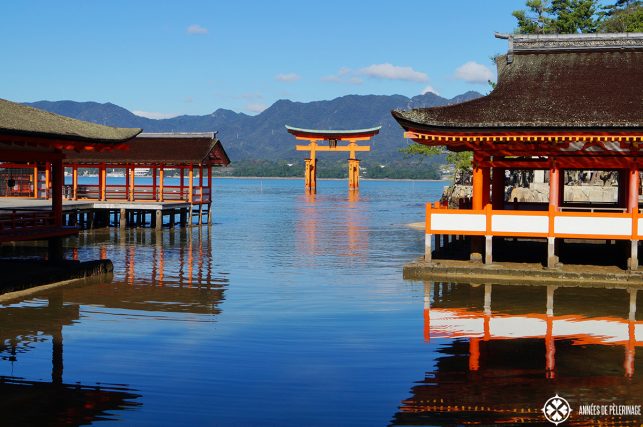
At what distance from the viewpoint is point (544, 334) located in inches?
610

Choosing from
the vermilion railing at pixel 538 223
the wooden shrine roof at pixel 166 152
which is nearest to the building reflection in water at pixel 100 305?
the vermilion railing at pixel 538 223

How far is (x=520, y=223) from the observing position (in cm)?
2245

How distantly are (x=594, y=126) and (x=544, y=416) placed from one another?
12.6 metres

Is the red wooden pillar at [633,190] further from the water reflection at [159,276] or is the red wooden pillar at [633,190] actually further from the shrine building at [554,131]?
the water reflection at [159,276]

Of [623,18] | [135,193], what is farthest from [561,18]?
[135,193]

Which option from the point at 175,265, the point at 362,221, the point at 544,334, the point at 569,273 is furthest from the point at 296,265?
the point at 362,221

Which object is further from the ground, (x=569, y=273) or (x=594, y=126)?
(x=594, y=126)

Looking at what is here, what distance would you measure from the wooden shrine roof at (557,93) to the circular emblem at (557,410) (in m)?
11.8

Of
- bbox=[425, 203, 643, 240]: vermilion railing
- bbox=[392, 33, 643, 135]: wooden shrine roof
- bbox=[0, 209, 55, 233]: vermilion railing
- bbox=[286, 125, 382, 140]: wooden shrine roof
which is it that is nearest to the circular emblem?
bbox=[425, 203, 643, 240]: vermilion railing

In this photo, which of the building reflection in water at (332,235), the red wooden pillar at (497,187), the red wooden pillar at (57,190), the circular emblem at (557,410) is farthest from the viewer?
the building reflection in water at (332,235)

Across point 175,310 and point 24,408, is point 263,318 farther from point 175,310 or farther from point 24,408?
point 24,408

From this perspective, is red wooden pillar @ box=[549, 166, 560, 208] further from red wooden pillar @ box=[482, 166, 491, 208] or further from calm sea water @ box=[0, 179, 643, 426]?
calm sea water @ box=[0, 179, 643, 426]

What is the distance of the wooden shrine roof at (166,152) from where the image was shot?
43969 millimetres

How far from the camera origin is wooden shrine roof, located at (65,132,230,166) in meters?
44.0
